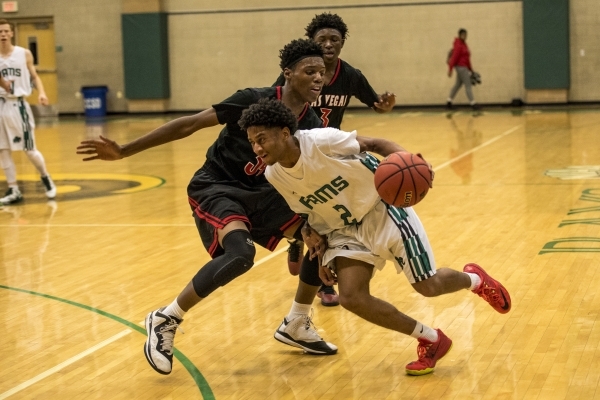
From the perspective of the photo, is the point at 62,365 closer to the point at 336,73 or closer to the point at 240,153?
the point at 240,153

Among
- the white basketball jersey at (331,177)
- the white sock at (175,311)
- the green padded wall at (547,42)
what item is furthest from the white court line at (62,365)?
the green padded wall at (547,42)

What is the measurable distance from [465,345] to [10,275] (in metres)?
3.82

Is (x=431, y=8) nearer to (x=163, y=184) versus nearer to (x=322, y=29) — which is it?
(x=163, y=184)

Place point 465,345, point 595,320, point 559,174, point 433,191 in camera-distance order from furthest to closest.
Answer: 1. point 559,174
2. point 433,191
3. point 595,320
4. point 465,345

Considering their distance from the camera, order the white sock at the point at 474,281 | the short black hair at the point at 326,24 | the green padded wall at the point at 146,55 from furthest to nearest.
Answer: the green padded wall at the point at 146,55 → the short black hair at the point at 326,24 → the white sock at the point at 474,281

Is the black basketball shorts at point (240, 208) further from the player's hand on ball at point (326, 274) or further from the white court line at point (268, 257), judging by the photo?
the white court line at point (268, 257)

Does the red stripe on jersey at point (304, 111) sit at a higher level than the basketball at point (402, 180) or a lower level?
higher

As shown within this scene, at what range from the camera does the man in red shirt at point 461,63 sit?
2259cm

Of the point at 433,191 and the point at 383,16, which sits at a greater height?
the point at 383,16

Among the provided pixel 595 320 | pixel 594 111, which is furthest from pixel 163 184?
pixel 594 111

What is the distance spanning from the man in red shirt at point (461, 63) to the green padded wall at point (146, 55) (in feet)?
25.7

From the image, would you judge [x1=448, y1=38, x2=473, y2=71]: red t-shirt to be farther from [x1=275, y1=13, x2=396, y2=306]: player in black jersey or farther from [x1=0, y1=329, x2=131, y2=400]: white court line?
[x1=0, y1=329, x2=131, y2=400]: white court line

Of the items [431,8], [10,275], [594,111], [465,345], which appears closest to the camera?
[465,345]

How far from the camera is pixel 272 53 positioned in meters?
25.4
